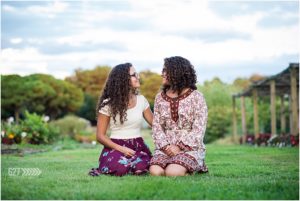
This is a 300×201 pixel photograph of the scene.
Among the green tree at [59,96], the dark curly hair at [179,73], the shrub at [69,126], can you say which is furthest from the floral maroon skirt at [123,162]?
the green tree at [59,96]

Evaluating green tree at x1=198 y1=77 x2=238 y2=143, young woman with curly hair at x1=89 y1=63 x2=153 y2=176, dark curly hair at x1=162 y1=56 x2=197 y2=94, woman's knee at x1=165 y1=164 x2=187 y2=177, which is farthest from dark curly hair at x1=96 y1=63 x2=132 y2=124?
green tree at x1=198 y1=77 x2=238 y2=143

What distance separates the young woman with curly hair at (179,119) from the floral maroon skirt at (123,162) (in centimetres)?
18

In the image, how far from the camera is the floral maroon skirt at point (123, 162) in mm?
6277

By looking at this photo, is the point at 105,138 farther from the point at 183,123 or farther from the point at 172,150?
the point at 183,123

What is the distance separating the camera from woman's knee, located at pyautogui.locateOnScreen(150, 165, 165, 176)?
6082 mm

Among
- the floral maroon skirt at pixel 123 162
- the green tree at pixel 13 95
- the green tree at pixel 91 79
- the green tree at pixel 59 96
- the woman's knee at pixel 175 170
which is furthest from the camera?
the green tree at pixel 91 79

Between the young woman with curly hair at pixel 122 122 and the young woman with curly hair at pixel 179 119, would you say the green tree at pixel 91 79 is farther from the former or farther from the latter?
the young woman with curly hair at pixel 179 119

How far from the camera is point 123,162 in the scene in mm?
6316

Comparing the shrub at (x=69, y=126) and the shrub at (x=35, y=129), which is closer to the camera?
the shrub at (x=35, y=129)

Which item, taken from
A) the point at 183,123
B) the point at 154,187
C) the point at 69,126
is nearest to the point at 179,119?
the point at 183,123

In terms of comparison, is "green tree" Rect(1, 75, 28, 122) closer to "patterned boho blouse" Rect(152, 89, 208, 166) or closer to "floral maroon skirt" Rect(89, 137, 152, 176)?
"floral maroon skirt" Rect(89, 137, 152, 176)

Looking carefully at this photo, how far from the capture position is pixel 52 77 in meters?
45.6

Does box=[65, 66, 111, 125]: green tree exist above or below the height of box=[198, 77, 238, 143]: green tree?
above

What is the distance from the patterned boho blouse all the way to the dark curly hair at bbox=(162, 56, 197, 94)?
0.12 metres
